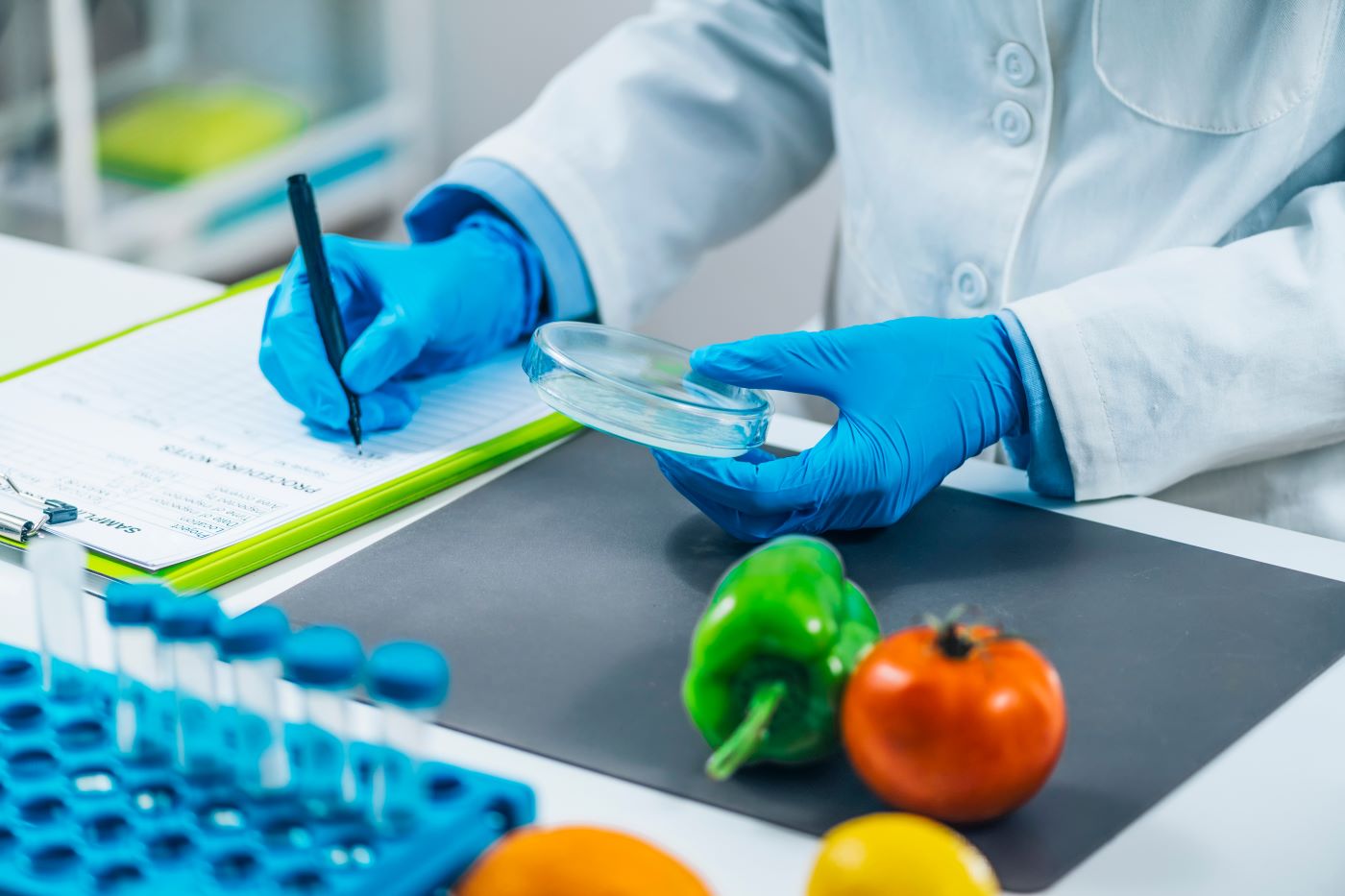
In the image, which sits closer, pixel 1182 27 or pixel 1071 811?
pixel 1071 811

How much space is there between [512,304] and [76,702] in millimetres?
541

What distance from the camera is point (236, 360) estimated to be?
1.06 metres

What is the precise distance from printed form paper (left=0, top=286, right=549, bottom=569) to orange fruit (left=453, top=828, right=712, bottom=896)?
0.36 meters

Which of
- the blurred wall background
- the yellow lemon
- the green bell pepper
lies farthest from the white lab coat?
the blurred wall background

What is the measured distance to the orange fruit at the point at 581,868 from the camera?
1.59ft

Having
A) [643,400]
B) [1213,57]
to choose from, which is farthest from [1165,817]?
[1213,57]

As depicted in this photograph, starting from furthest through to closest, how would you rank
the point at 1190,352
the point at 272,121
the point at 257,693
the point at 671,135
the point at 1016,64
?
the point at 272,121
the point at 671,135
the point at 1016,64
the point at 1190,352
the point at 257,693

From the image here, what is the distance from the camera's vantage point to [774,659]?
59 cm

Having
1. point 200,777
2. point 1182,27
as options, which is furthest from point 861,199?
point 200,777

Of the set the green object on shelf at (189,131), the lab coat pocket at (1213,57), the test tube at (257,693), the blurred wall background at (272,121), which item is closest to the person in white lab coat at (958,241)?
the lab coat pocket at (1213,57)

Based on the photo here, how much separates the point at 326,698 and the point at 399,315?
467mm

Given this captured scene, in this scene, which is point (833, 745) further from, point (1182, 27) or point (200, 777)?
point (1182, 27)

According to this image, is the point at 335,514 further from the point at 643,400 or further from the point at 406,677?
the point at 406,677

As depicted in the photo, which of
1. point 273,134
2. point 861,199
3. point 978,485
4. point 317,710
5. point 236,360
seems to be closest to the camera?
point 317,710
